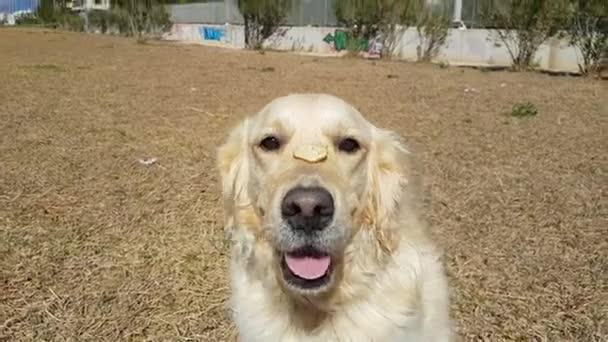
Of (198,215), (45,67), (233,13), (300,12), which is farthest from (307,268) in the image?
(233,13)

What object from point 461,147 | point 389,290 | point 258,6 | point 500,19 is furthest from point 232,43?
point 389,290

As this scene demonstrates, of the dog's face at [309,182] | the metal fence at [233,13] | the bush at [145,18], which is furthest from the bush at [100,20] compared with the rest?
the dog's face at [309,182]

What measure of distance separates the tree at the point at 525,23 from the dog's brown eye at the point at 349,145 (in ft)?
48.5

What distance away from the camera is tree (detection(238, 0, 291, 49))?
2534 centimetres

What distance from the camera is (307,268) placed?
203 centimetres

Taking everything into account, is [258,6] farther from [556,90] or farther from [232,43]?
[556,90]

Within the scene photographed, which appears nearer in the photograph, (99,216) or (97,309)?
(97,309)

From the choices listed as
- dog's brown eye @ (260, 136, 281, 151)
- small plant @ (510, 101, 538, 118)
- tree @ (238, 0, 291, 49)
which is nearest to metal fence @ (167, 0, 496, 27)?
tree @ (238, 0, 291, 49)

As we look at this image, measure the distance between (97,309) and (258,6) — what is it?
2370 cm

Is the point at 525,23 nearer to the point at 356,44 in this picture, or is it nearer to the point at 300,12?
the point at 356,44

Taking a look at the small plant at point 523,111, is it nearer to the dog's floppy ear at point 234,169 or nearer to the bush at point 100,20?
the dog's floppy ear at point 234,169

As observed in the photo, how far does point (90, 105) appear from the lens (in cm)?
827

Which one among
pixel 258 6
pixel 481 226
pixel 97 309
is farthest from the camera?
pixel 258 6

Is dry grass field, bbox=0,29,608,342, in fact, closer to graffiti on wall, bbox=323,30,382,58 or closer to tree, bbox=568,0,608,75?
tree, bbox=568,0,608,75
